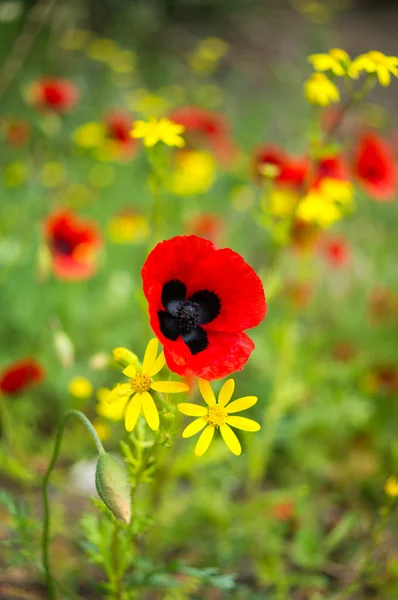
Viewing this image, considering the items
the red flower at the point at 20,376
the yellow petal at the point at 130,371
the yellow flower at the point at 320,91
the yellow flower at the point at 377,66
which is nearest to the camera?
the yellow petal at the point at 130,371

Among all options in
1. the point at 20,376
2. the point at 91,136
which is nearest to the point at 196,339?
the point at 20,376

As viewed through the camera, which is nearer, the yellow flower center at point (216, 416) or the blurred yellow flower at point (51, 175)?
the yellow flower center at point (216, 416)

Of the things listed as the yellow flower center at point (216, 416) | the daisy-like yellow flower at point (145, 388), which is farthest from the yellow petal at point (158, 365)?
the yellow flower center at point (216, 416)

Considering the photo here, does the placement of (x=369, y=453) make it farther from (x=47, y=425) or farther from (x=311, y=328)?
(x=47, y=425)

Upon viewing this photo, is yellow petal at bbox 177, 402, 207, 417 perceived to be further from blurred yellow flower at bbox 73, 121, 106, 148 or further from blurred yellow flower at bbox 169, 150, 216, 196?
blurred yellow flower at bbox 73, 121, 106, 148

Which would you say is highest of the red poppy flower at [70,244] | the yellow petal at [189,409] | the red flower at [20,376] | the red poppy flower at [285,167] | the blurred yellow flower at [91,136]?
the blurred yellow flower at [91,136]

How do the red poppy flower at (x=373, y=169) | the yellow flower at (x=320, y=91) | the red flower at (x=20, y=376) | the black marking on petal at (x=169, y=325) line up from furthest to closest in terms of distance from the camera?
the red poppy flower at (x=373, y=169)
the red flower at (x=20, y=376)
the yellow flower at (x=320, y=91)
the black marking on petal at (x=169, y=325)

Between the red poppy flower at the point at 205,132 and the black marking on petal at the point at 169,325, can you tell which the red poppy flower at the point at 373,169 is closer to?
the red poppy flower at the point at 205,132
